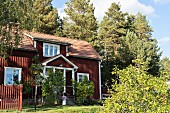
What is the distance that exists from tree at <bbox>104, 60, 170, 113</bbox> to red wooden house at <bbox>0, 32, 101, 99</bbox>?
50.0ft

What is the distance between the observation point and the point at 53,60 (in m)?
22.9

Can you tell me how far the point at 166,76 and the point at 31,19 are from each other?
12904mm

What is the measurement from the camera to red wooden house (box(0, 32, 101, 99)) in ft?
69.1

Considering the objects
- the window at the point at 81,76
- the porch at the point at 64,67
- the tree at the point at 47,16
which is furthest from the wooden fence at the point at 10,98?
the tree at the point at 47,16

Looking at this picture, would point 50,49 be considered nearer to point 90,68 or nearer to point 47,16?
point 90,68

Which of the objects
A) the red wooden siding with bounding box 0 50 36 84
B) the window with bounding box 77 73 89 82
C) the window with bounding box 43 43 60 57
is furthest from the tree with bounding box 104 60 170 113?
the window with bounding box 77 73 89 82

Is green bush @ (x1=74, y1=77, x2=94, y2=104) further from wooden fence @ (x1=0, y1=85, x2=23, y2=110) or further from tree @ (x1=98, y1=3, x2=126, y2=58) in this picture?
tree @ (x1=98, y1=3, x2=126, y2=58)

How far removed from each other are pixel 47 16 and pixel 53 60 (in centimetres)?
2139

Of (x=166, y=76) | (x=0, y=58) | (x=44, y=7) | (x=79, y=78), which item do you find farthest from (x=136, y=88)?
(x=44, y=7)

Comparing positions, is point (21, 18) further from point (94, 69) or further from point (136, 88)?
point (136, 88)

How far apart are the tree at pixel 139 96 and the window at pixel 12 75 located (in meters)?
14.7

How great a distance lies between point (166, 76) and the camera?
7.11 meters


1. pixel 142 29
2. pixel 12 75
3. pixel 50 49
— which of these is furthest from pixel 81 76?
pixel 142 29

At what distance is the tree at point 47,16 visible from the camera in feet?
140
